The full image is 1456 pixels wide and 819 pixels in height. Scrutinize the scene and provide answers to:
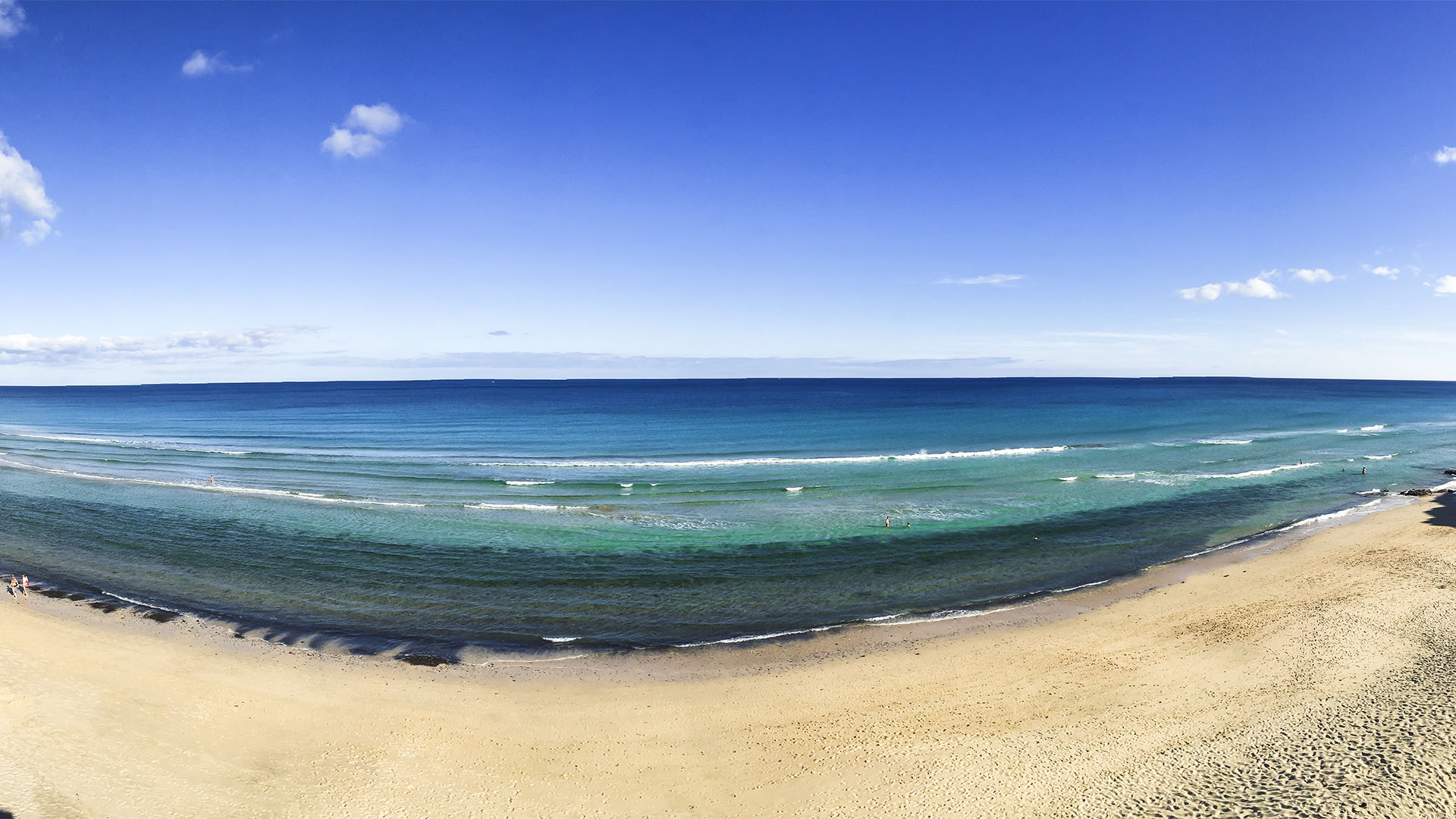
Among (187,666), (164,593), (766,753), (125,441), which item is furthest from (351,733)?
(125,441)

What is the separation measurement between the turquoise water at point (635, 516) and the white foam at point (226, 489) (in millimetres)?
231

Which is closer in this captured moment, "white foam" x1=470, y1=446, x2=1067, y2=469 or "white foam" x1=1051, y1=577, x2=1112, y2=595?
"white foam" x1=1051, y1=577, x2=1112, y2=595

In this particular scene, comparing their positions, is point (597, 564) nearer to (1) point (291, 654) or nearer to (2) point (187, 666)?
(1) point (291, 654)

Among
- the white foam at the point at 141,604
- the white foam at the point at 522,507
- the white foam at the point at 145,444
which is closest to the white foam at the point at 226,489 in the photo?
the white foam at the point at 522,507

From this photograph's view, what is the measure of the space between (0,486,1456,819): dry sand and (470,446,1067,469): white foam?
29.5 m

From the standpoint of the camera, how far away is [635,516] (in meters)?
33.7

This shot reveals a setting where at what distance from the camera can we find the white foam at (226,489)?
120ft

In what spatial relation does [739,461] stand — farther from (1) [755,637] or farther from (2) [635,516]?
(1) [755,637]

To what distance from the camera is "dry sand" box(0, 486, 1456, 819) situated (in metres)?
12.6

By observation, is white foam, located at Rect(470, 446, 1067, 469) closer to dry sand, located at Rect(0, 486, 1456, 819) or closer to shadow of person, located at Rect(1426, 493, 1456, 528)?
shadow of person, located at Rect(1426, 493, 1456, 528)

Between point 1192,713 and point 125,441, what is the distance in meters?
83.0

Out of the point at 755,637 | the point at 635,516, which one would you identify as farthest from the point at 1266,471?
the point at 755,637

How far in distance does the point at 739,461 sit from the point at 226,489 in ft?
104

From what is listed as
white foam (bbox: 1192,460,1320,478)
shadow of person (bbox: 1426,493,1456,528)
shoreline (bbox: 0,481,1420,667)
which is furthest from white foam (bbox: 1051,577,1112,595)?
white foam (bbox: 1192,460,1320,478)
